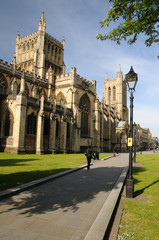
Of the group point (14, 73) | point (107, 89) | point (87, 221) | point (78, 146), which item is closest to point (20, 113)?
point (14, 73)

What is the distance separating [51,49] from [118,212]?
153ft

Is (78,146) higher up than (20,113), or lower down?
lower down

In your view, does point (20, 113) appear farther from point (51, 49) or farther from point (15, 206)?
point (51, 49)

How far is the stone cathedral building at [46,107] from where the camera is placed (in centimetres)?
2272

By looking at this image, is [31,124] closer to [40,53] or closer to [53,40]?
[40,53]

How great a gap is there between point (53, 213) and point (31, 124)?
20705 mm

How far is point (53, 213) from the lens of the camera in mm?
4367

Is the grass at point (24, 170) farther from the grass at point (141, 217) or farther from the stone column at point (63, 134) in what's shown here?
the stone column at point (63, 134)

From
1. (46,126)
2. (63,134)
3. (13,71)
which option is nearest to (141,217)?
(46,126)

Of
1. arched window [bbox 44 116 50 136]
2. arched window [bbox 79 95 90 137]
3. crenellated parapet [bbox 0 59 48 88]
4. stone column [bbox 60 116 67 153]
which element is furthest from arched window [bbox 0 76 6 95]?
arched window [bbox 79 95 90 137]

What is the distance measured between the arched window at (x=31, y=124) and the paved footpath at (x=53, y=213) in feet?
58.0

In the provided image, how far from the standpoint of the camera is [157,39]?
9453 millimetres

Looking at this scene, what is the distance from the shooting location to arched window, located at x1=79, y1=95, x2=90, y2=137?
37.4 m

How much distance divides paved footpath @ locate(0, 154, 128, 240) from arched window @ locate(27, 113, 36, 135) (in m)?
17.7
